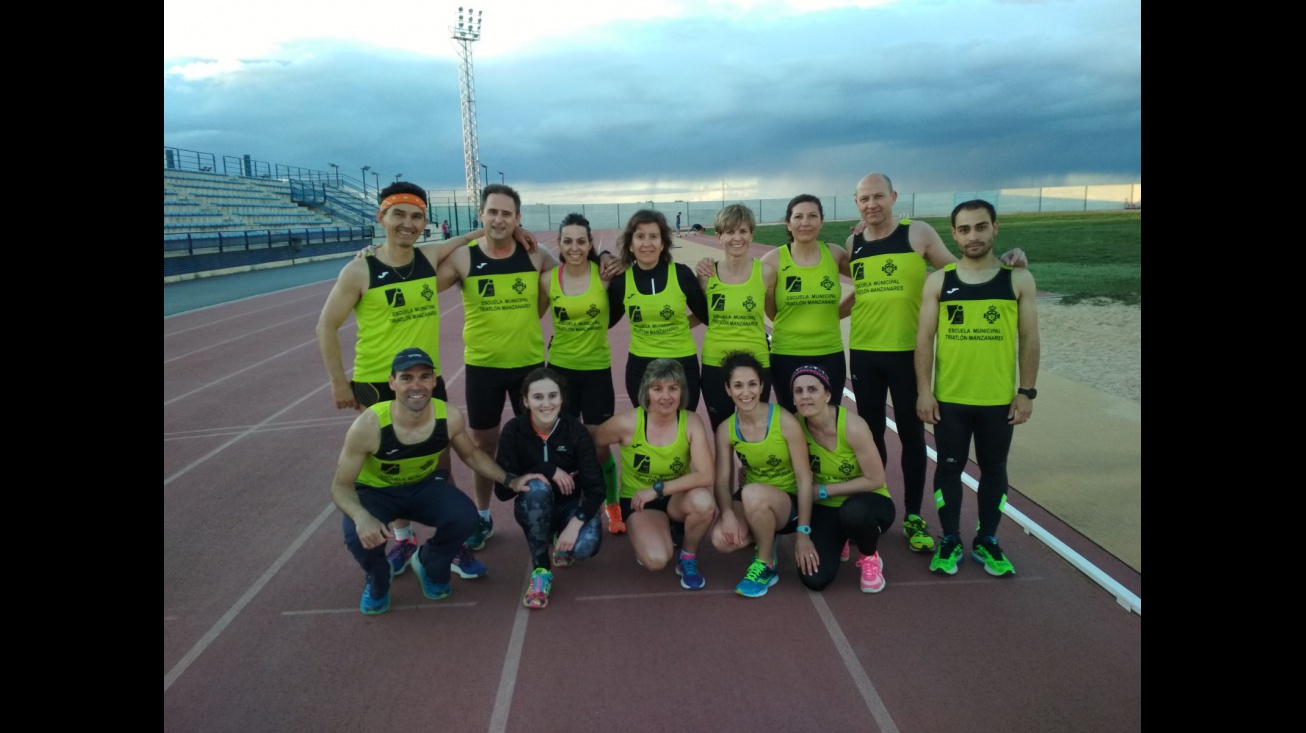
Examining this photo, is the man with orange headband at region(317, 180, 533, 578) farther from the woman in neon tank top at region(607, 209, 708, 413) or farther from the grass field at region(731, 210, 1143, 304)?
the grass field at region(731, 210, 1143, 304)

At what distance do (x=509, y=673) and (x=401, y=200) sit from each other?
224 cm

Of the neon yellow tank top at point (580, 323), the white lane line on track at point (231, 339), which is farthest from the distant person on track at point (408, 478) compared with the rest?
the white lane line on track at point (231, 339)

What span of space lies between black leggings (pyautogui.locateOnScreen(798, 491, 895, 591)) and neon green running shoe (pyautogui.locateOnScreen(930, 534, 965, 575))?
319 mm

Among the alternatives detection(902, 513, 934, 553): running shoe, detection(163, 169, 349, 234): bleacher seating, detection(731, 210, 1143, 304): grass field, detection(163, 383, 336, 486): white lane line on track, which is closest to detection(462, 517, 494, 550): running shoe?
detection(163, 383, 336, 486): white lane line on track

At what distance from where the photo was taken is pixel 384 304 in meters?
3.50

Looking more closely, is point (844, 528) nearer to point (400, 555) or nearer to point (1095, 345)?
point (400, 555)

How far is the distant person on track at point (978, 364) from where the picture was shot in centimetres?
322

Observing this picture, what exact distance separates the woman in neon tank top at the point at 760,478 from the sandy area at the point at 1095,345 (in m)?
3.63

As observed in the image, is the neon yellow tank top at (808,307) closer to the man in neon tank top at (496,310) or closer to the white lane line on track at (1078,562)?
the white lane line on track at (1078,562)

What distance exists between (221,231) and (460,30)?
979 inches

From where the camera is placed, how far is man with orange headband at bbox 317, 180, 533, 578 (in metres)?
3.47

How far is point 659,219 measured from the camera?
386 cm
